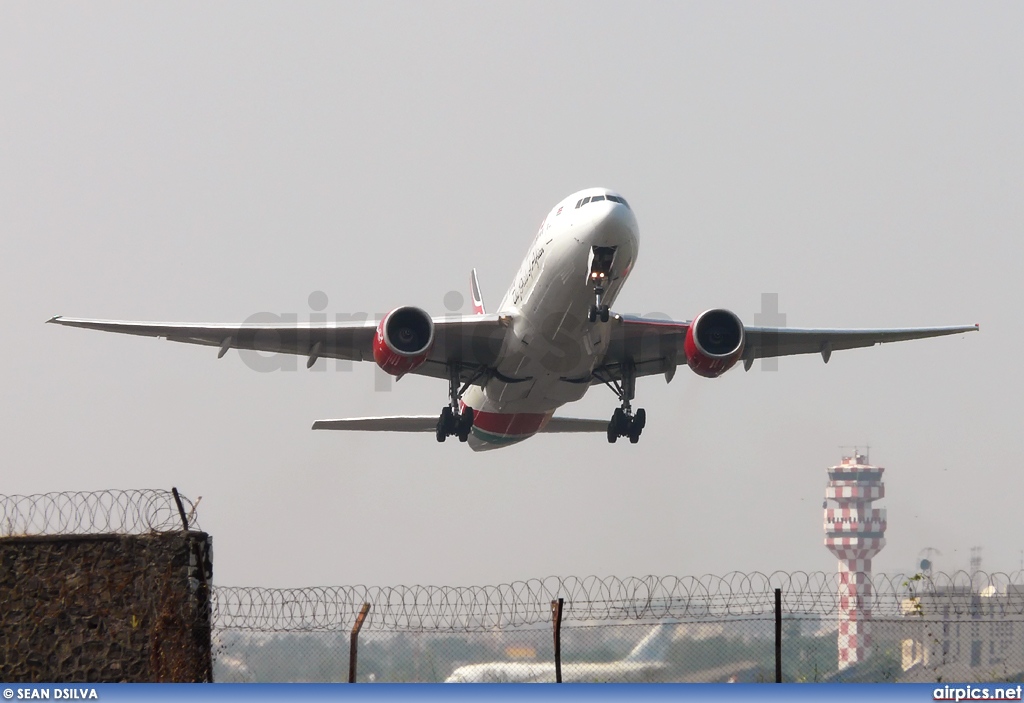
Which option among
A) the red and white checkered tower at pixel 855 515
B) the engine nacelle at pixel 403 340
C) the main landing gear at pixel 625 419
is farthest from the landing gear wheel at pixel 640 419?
the red and white checkered tower at pixel 855 515

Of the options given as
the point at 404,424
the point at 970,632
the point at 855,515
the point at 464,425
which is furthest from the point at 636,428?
the point at 855,515

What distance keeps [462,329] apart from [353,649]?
1453 cm

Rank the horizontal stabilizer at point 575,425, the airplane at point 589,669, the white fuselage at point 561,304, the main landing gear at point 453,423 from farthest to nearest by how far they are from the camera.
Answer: the horizontal stabilizer at point 575,425 < the main landing gear at point 453,423 < the white fuselage at point 561,304 < the airplane at point 589,669

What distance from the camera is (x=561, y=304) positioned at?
26812mm

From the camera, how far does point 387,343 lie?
28062 millimetres

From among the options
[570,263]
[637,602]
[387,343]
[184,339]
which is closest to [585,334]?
[570,263]

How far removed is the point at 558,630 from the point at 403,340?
14.1 meters

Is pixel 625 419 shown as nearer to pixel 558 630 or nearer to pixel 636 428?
pixel 636 428

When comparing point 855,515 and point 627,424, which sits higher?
point 627,424

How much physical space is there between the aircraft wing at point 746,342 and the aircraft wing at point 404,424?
3649 millimetres

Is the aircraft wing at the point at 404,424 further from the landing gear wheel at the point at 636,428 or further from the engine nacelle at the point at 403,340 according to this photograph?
the engine nacelle at the point at 403,340

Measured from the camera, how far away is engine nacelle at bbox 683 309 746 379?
2878cm

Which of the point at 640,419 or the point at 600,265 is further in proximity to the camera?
the point at 640,419

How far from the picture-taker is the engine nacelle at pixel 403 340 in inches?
1108
